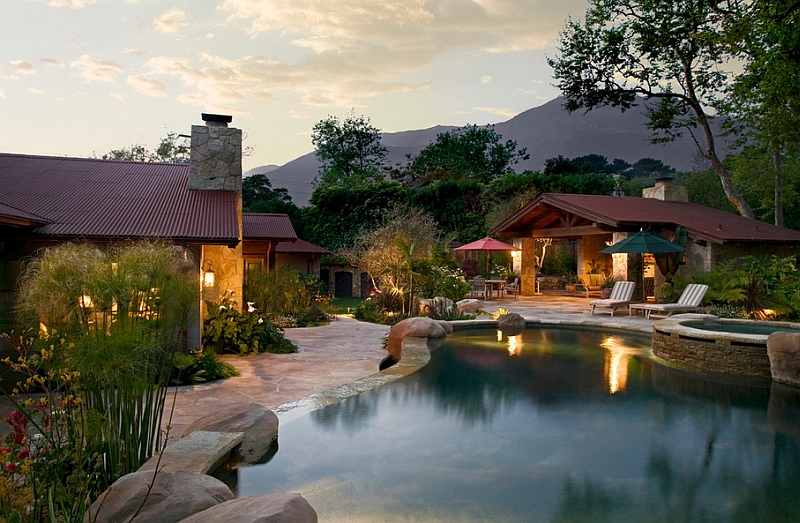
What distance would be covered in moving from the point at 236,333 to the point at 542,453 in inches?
247

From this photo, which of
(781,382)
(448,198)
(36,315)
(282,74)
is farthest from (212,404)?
(448,198)

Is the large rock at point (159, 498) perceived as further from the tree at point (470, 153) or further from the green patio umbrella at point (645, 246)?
the tree at point (470, 153)

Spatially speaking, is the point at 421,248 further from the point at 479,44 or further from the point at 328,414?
the point at 328,414

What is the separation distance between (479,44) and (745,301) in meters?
13.1

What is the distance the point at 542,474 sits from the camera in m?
4.78

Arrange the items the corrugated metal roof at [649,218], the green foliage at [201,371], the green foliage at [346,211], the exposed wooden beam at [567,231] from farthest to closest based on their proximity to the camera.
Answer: the green foliage at [346,211] < the exposed wooden beam at [567,231] < the corrugated metal roof at [649,218] < the green foliage at [201,371]

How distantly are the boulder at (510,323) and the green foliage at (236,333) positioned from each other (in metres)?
5.34

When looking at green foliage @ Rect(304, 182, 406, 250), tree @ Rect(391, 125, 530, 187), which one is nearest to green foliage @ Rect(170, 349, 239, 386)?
green foliage @ Rect(304, 182, 406, 250)

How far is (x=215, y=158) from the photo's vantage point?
35.2 ft

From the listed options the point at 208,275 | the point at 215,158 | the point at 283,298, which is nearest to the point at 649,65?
the point at 283,298

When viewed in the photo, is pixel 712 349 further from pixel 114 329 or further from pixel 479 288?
pixel 479 288

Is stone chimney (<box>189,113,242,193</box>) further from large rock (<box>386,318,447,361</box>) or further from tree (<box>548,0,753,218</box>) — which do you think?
tree (<box>548,0,753,218</box>)

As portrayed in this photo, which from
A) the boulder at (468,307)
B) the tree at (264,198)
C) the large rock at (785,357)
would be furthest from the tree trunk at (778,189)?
the tree at (264,198)

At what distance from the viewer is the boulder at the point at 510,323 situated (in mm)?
13336
